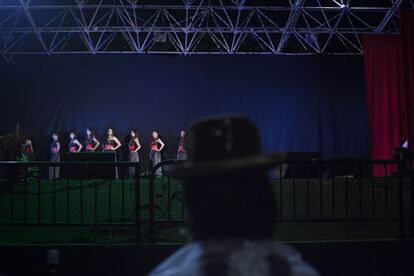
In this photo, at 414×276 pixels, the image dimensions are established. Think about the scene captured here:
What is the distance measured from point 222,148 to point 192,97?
15198 mm

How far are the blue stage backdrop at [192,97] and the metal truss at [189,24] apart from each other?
622 millimetres

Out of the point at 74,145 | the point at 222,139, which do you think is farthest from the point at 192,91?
the point at 222,139

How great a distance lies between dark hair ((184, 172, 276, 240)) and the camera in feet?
4.63

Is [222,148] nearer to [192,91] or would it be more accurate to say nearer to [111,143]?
[111,143]

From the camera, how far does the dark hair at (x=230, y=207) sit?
4.63 feet

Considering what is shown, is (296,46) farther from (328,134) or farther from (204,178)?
(204,178)

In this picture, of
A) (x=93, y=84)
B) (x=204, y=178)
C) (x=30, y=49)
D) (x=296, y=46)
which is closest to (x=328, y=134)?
(x=296, y=46)

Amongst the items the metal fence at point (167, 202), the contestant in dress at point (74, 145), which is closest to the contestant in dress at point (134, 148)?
the contestant in dress at point (74, 145)

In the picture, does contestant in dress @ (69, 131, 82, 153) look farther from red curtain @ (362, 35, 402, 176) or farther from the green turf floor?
red curtain @ (362, 35, 402, 176)

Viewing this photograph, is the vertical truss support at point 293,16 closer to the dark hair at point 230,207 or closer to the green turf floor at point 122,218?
the green turf floor at point 122,218

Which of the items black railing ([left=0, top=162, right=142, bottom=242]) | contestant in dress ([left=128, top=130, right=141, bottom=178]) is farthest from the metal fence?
contestant in dress ([left=128, top=130, right=141, bottom=178])

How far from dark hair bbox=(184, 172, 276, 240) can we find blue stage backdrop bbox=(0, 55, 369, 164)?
15.0 meters

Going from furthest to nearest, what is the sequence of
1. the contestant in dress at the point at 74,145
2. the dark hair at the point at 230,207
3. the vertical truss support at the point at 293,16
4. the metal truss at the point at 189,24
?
the contestant in dress at the point at 74,145 → the metal truss at the point at 189,24 → the vertical truss support at the point at 293,16 → the dark hair at the point at 230,207

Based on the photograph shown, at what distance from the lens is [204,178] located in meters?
1.43
